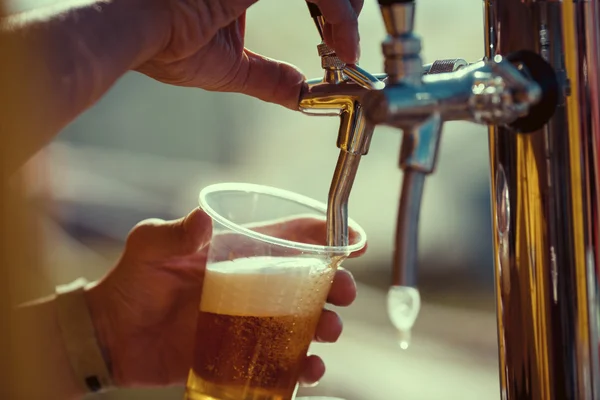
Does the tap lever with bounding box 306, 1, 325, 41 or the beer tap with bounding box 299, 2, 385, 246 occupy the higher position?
the tap lever with bounding box 306, 1, 325, 41

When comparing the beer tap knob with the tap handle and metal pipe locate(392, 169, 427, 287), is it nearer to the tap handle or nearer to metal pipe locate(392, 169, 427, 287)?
the tap handle

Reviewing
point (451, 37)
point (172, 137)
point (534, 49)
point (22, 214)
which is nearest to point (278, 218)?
point (22, 214)

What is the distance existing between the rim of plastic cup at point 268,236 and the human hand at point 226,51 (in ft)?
0.29

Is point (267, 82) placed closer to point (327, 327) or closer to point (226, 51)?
point (226, 51)

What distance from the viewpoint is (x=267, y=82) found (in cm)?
69

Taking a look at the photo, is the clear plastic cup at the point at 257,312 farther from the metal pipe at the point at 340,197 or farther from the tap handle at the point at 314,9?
the tap handle at the point at 314,9

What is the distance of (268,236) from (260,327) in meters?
0.07

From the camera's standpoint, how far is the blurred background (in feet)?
5.39

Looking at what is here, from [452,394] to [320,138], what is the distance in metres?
0.80

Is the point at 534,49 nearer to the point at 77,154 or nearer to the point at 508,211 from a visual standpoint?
the point at 508,211

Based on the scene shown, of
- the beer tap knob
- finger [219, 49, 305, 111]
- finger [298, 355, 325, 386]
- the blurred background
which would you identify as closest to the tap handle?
the beer tap knob

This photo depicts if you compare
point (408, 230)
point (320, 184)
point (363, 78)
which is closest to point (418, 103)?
point (408, 230)

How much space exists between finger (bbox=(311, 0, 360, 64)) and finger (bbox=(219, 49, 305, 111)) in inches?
4.5

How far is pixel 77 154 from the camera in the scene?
229cm
